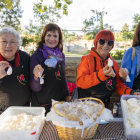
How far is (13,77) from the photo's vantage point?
168cm

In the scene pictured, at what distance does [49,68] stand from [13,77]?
50cm

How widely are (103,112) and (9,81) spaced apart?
1.21 meters

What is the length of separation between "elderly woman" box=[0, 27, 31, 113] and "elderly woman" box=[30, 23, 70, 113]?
0.13 m

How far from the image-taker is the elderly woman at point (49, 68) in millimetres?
1889

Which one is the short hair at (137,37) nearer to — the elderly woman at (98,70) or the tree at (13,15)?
the elderly woman at (98,70)

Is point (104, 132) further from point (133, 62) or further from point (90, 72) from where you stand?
point (133, 62)

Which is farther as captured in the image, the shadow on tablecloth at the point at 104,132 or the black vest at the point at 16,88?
the black vest at the point at 16,88

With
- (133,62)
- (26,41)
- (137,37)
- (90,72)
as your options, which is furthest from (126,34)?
(90,72)

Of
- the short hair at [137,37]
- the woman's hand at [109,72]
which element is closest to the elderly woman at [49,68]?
the woman's hand at [109,72]

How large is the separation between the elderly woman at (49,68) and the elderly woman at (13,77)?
0.13 metres

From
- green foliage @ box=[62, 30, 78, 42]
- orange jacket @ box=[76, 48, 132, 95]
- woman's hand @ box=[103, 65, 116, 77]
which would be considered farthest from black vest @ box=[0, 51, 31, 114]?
green foliage @ box=[62, 30, 78, 42]

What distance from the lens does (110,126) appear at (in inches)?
51.3

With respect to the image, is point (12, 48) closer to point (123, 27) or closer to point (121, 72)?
point (121, 72)

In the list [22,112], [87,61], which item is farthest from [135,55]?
[22,112]
